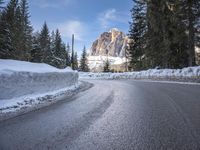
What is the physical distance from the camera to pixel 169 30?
104 ft

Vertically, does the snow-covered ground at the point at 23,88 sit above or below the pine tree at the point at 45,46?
below

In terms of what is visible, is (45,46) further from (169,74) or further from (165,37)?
(169,74)

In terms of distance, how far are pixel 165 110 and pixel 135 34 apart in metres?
38.5

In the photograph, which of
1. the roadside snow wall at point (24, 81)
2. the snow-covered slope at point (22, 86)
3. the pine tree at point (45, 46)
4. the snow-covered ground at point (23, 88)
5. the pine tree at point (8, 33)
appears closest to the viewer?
the snow-covered ground at point (23, 88)

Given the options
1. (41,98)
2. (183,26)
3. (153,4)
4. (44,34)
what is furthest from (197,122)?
(44,34)

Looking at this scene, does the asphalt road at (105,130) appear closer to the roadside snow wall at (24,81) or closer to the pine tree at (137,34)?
the roadside snow wall at (24,81)

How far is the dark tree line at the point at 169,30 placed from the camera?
26.6 m

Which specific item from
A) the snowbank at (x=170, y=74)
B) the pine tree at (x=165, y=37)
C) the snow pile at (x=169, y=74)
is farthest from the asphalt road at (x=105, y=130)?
the pine tree at (x=165, y=37)

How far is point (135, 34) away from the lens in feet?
147

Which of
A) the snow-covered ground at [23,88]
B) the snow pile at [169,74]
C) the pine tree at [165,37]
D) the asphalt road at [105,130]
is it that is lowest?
the asphalt road at [105,130]

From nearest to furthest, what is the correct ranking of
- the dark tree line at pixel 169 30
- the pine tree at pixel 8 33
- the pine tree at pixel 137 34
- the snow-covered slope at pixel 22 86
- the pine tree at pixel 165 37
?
the snow-covered slope at pixel 22 86
the dark tree line at pixel 169 30
the pine tree at pixel 165 37
the pine tree at pixel 8 33
the pine tree at pixel 137 34

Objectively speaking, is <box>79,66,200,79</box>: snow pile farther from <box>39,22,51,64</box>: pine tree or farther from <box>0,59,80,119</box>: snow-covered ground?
<box>39,22,51,64</box>: pine tree

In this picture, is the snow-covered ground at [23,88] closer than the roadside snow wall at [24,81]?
Yes

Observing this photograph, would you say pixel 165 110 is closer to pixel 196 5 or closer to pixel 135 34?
pixel 196 5
